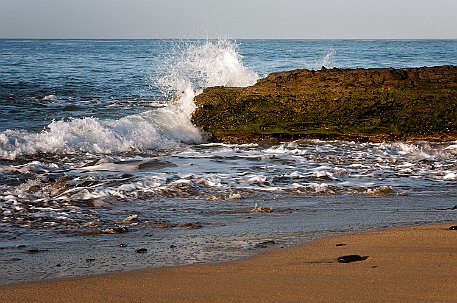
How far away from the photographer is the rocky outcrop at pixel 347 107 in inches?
401

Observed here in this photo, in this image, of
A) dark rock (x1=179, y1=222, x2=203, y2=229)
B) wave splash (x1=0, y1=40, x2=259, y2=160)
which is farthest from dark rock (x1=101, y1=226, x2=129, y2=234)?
wave splash (x1=0, y1=40, x2=259, y2=160)

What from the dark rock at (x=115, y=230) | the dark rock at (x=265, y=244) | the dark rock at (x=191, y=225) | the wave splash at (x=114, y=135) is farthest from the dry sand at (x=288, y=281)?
the wave splash at (x=114, y=135)

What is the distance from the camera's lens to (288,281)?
12.9 ft

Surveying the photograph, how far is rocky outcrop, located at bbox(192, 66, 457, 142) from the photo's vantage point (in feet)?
33.4

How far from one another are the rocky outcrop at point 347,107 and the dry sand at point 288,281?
573 cm

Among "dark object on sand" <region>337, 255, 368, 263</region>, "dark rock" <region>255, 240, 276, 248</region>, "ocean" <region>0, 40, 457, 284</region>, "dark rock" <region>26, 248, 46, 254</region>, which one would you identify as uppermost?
"dark object on sand" <region>337, 255, 368, 263</region>

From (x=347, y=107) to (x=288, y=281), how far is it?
672 centimetres

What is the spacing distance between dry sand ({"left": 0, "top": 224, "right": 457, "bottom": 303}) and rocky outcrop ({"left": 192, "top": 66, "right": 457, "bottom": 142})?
5.73 meters

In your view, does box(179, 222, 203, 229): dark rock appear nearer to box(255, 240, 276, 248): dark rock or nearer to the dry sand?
box(255, 240, 276, 248): dark rock

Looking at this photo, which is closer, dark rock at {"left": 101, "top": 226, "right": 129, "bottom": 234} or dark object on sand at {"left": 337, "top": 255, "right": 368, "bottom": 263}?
dark object on sand at {"left": 337, "top": 255, "right": 368, "bottom": 263}

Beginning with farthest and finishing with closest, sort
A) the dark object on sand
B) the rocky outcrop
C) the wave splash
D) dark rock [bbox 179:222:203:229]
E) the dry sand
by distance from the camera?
1. the wave splash
2. the rocky outcrop
3. dark rock [bbox 179:222:203:229]
4. the dark object on sand
5. the dry sand

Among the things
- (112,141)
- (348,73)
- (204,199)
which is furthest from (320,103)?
(204,199)

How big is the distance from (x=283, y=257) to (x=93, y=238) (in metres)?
1.56

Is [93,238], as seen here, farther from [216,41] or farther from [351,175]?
[216,41]
